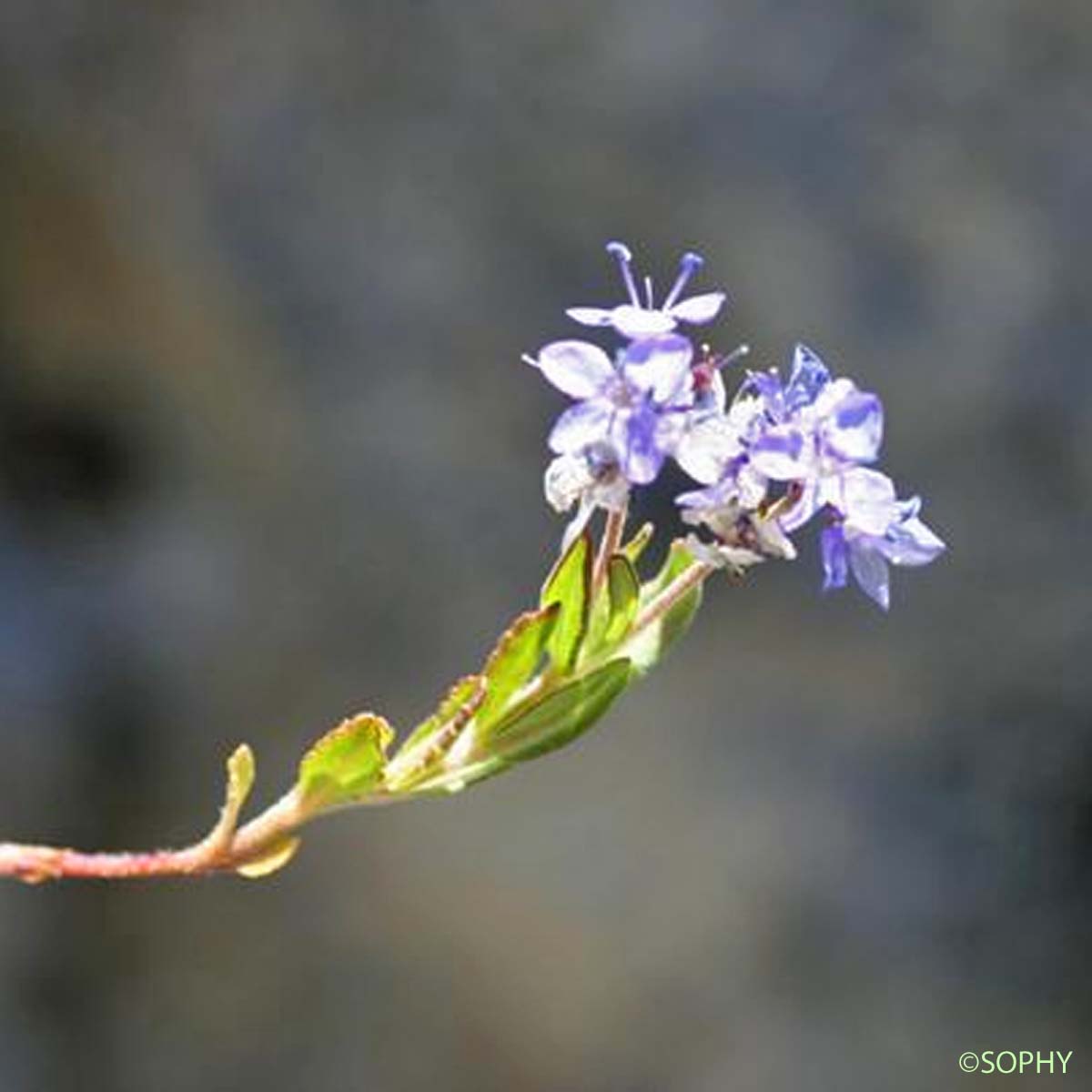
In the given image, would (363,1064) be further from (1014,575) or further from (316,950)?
(1014,575)

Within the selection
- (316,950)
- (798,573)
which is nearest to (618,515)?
(798,573)

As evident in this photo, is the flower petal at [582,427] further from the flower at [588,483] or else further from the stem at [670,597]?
the stem at [670,597]

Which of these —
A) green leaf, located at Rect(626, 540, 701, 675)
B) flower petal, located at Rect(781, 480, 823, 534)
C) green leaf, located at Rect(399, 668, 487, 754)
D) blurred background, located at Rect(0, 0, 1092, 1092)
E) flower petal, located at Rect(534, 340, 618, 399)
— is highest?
blurred background, located at Rect(0, 0, 1092, 1092)

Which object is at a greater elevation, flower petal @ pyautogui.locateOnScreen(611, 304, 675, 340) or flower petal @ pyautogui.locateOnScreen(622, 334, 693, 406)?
flower petal @ pyautogui.locateOnScreen(611, 304, 675, 340)

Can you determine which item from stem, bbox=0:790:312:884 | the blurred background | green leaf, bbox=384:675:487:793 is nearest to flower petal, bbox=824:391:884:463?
green leaf, bbox=384:675:487:793

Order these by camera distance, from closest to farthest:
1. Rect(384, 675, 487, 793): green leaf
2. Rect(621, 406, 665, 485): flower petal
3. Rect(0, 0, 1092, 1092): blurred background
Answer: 1. Rect(621, 406, 665, 485): flower petal
2. Rect(384, 675, 487, 793): green leaf
3. Rect(0, 0, 1092, 1092): blurred background

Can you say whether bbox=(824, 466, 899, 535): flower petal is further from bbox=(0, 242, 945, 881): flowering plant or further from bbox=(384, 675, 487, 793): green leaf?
bbox=(384, 675, 487, 793): green leaf
